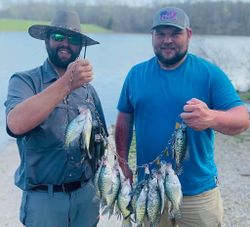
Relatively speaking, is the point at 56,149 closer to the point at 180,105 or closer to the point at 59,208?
the point at 59,208

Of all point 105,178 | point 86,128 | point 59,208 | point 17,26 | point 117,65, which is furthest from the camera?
point 17,26

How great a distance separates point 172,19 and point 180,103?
74 centimetres

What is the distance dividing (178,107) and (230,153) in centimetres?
952

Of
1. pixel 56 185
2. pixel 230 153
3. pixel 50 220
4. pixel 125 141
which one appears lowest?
pixel 230 153

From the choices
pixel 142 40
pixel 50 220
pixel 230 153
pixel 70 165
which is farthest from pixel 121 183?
pixel 142 40

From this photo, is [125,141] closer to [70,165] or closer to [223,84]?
[70,165]

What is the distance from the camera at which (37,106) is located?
3535 millimetres

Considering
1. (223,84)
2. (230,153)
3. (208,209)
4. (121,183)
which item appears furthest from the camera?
(230,153)

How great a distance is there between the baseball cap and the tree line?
48.9 ft

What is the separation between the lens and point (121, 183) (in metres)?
3.76

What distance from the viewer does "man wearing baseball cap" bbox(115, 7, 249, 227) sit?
4.10 metres

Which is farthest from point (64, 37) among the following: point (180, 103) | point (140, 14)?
point (140, 14)

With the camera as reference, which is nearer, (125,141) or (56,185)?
(56,185)

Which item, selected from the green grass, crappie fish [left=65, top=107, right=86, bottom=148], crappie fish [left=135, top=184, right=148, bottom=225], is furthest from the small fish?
the green grass
